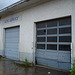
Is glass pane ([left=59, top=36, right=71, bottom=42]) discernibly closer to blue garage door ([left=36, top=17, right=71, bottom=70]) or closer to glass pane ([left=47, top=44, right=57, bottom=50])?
blue garage door ([left=36, top=17, right=71, bottom=70])

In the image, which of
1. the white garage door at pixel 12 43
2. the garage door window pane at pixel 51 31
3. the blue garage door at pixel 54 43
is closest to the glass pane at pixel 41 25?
the blue garage door at pixel 54 43

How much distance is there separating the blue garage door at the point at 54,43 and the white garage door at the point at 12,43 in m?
2.64

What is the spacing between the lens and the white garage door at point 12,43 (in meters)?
9.84

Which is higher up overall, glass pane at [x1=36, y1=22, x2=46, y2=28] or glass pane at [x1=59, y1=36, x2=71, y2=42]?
glass pane at [x1=36, y1=22, x2=46, y2=28]

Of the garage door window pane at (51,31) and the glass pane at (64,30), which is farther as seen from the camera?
the garage door window pane at (51,31)

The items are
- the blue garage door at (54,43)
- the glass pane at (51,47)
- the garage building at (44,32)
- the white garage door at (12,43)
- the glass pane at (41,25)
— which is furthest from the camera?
the white garage door at (12,43)

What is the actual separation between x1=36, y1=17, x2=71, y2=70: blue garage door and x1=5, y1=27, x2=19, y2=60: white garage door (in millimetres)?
2639

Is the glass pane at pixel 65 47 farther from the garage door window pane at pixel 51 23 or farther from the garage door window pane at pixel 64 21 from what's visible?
the garage door window pane at pixel 51 23

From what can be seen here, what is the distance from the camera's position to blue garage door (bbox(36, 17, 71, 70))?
629 centimetres

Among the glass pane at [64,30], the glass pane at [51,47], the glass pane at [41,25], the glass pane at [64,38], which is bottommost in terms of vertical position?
the glass pane at [51,47]

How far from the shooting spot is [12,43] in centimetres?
1037

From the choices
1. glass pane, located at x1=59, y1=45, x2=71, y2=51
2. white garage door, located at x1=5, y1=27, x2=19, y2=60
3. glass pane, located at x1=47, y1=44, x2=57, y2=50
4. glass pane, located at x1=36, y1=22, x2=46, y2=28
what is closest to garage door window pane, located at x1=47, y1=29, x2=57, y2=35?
glass pane, located at x1=36, y1=22, x2=46, y2=28

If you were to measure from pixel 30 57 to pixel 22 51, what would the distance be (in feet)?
3.50

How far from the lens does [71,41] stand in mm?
5941
